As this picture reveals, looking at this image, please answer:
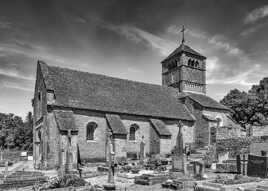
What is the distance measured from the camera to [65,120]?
2373 centimetres

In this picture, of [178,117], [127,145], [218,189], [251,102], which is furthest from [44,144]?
[251,102]

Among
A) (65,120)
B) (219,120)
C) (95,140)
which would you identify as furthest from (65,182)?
(219,120)

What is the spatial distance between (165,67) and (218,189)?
3186cm

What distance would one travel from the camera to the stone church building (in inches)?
961

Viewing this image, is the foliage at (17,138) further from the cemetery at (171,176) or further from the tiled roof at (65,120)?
the cemetery at (171,176)

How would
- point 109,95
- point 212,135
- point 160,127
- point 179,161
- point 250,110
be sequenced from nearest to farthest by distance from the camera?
point 179,161
point 160,127
point 109,95
point 212,135
point 250,110

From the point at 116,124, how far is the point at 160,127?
18.6ft

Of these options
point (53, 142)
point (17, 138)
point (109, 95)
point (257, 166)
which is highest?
point (109, 95)

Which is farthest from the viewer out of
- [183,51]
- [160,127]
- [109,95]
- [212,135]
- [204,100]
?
[183,51]

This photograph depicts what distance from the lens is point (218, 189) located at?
10922mm

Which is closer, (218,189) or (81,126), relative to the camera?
(218,189)

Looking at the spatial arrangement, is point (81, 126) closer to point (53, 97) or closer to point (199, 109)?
point (53, 97)

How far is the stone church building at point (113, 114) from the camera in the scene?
961 inches

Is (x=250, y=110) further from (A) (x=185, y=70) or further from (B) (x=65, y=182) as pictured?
(B) (x=65, y=182)
